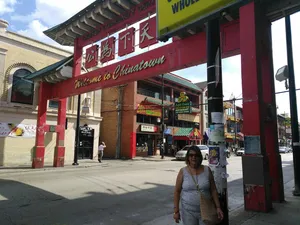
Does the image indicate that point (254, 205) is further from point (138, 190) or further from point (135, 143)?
point (135, 143)

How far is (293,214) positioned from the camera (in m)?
5.71

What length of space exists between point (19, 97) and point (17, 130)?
2.43m

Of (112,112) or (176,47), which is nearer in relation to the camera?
(176,47)

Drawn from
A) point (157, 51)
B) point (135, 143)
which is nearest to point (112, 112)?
point (135, 143)

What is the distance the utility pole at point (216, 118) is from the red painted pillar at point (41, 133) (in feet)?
48.5

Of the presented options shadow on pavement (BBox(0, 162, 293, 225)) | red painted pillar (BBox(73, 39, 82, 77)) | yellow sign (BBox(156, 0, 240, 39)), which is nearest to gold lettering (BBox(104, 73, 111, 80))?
red painted pillar (BBox(73, 39, 82, 77))

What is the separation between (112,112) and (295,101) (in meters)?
23.5

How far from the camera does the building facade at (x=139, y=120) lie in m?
28.6

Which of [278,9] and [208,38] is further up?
[278,9]

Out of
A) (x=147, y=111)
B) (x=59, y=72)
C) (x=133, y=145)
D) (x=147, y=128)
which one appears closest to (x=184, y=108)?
(x=133, y=145)

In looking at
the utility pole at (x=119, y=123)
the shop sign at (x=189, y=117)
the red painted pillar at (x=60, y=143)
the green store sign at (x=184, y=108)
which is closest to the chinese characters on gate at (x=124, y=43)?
the red painted pillar at (x=60, y=143)

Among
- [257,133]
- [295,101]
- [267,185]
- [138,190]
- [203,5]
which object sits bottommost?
[138,190]

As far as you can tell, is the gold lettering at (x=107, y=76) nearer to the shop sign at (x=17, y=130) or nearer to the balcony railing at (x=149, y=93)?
the shop sign at (x=17, y=130)

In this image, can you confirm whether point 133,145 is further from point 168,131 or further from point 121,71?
point 121,71
